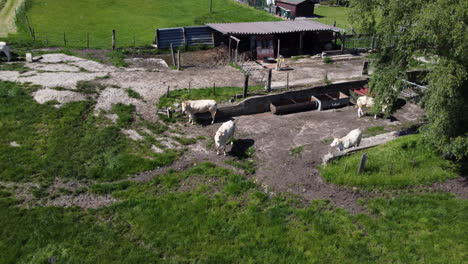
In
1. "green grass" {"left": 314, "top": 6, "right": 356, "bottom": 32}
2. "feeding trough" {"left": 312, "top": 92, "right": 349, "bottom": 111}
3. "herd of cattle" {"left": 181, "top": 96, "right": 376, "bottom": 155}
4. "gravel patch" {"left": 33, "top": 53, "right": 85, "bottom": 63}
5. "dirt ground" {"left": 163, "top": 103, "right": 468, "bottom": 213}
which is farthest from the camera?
"green grass" {"left": 314, "top": 6, "right": 356, "bottom": 32}

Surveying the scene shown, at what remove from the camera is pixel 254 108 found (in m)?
24.1

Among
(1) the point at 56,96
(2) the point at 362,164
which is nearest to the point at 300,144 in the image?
(2) the point at 362,164

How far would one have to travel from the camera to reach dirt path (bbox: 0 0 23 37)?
124ft

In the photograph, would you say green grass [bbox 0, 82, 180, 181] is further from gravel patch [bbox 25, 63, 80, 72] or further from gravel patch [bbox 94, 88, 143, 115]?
gravel patch [bbox 25, 63, 80, 72]

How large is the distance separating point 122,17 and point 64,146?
33716 mm

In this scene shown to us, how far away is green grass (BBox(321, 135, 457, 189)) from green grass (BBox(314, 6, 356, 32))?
99.7 feet

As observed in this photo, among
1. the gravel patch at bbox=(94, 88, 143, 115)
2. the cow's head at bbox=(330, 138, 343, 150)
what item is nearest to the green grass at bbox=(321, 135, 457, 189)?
the cow's head at bbox=(330, 138, 343, 150)

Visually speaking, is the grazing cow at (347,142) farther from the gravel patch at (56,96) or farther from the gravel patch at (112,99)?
the gravel patch at (56,96)

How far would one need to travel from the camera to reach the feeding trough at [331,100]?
25206mm

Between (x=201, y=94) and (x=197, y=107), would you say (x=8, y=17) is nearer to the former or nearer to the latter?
(x=201, y=94)

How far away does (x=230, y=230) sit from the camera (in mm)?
13289

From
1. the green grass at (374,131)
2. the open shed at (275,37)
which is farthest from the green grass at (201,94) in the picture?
the green grass at (374,131)

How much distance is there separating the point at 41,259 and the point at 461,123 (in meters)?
18.2

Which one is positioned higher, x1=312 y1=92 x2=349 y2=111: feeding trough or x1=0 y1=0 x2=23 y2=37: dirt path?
x1=0 y1=0 x2=23 y2=37: dirt path
